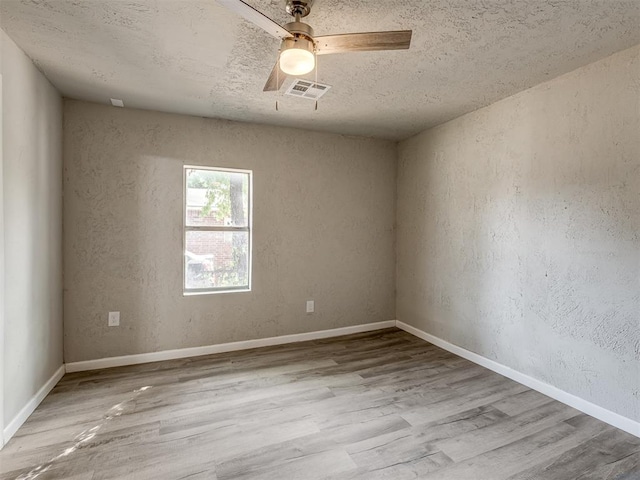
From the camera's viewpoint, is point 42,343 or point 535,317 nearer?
point 42,343

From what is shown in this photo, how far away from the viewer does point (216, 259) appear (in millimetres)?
3430

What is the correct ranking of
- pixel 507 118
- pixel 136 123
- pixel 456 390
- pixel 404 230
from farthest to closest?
pixel 404 230 < pixel 136 123 < pixel 507 118 < pixel 456 390

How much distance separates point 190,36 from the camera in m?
1.91

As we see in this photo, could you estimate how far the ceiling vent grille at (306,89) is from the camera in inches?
98.2

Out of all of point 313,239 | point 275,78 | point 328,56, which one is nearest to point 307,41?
point 275,78

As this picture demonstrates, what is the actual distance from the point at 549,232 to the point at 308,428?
2.35m

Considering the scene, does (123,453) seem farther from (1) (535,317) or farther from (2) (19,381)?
(1) (535,317)

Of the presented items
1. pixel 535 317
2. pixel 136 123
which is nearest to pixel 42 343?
pixel 136 123

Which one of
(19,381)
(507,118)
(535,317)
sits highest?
(507,118)

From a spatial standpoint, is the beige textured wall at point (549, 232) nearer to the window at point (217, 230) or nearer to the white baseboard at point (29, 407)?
the window at point (217, 230)

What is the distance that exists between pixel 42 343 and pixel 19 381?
389 millimetres

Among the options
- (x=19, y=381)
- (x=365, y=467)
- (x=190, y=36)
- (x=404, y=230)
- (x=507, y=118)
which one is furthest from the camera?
(x=404, y=230)

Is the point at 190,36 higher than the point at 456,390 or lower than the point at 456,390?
higher

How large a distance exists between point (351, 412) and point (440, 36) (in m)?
2.55
